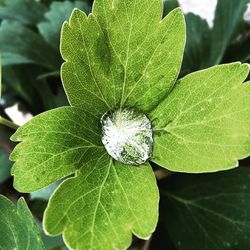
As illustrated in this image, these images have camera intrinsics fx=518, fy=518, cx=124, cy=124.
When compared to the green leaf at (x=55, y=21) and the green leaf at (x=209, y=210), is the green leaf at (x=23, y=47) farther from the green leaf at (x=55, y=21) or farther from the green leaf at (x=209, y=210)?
the green leaf at (x=209, y=210)

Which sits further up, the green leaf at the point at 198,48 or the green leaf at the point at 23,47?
the green leaf at the point at 23,47

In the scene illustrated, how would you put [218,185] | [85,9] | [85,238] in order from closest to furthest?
[85,238] < [218,185] < [85,9]

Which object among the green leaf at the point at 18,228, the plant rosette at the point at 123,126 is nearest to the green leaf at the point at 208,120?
the plant rosette at the point at 123,126

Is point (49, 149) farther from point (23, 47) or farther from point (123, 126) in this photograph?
point (23, 47)

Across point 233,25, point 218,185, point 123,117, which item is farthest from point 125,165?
point 233,25

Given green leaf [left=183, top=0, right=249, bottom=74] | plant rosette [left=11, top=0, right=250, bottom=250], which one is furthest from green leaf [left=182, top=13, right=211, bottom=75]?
plant rosette [left=11, top=0, right=250, bottom=250]

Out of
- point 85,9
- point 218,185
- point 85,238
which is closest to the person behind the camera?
point 85,238

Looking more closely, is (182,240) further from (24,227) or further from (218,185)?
(24,227)

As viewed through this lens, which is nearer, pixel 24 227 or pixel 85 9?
pixel 24 227
